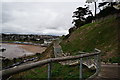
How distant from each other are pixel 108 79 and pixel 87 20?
37.2 metres

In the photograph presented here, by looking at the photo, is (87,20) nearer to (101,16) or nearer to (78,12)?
(78,12)

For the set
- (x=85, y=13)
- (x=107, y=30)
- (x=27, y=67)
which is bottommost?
(x=27, y=67)

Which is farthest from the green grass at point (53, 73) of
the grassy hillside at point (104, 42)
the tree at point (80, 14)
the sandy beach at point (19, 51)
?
the sandy beach at point (19, 51)

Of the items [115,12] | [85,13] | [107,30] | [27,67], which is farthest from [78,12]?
[27,67]

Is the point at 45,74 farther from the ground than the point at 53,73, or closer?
closer

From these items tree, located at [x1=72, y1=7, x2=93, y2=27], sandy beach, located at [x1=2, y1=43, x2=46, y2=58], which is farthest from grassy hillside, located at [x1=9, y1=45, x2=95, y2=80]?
sandy beach, located at [x1=2, y1=43, x2=46, y2=58]

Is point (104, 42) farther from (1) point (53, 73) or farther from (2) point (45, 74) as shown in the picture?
(1) point (53, 73)

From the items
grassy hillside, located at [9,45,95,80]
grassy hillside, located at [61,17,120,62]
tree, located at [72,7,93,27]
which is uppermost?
tree, located at [72,7,93,27]

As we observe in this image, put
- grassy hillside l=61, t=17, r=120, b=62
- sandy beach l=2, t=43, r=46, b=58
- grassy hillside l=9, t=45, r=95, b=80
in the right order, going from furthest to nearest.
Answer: sandy beach l=2, t=43, r=46, b=58 < grassy hillside l=61, t=17, r=120, b=62 < grassy hillside l=9, t=45, r=95, b=80

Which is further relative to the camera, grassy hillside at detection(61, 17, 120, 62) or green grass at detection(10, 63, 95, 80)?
grassy hillside at detection(61, 17, 120, 62)

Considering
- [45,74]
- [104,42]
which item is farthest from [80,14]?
[45,74]

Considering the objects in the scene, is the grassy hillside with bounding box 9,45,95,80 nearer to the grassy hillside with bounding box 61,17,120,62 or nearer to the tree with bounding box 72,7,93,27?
the grassy hillside with bounding box 61,17,120,62

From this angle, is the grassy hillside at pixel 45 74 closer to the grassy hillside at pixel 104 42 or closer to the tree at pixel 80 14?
the grassy hillside at pixel 104 42

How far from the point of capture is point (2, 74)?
1417 millimetres
